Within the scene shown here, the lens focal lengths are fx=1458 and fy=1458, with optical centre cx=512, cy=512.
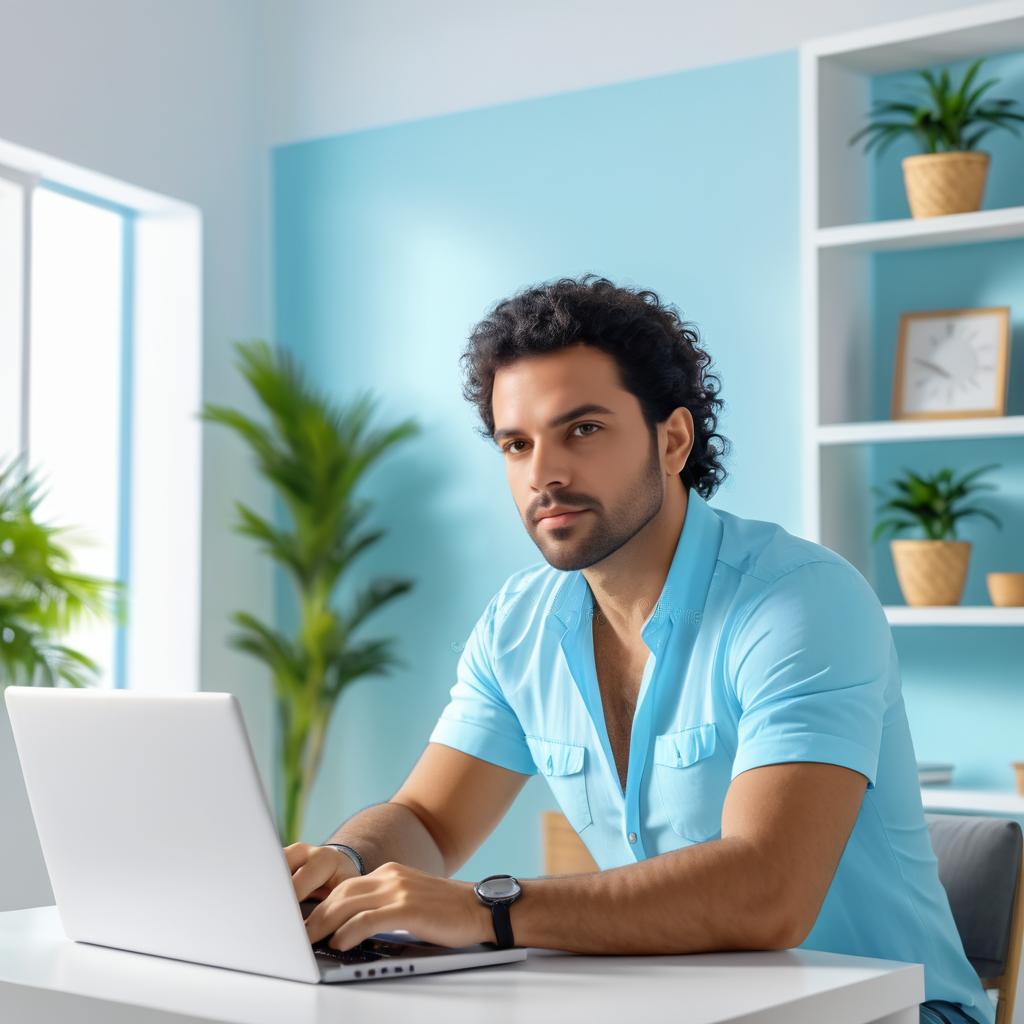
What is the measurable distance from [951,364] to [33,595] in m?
2.18

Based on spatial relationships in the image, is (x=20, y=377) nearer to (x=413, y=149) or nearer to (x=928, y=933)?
(x=413, y=149)

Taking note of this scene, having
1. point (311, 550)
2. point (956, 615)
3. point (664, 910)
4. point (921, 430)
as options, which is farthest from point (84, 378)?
point (664, 910)

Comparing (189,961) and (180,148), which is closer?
(189,961)

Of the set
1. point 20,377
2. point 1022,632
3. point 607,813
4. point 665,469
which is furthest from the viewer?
point 20,377

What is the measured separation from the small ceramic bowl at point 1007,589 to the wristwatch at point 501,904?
2.07 meters

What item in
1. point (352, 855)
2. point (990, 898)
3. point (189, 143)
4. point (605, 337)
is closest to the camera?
point (352, 855)

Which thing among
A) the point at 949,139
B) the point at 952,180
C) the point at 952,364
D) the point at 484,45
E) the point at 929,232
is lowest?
the point at 952,364

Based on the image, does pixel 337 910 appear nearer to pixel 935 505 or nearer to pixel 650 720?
pixel 650 720

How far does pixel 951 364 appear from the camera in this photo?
330 centimetres

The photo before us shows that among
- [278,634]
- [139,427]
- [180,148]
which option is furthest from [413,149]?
[278,634]

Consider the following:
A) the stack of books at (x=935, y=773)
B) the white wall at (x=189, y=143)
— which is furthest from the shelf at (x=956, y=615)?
the white wall at (x=189, y=143)

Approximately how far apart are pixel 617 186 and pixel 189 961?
9.68 feet

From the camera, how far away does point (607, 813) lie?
1760 millimetres

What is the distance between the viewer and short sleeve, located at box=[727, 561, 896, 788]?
1.47 meters
